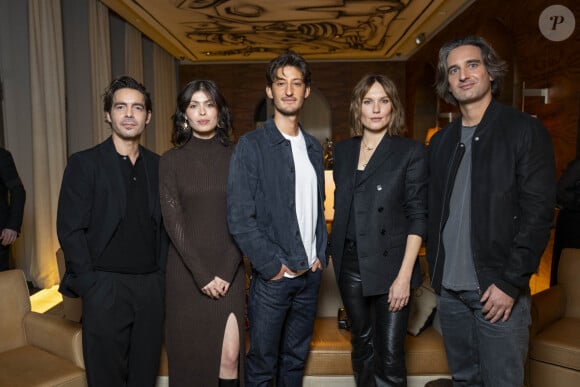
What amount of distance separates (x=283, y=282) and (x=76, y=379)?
110cm

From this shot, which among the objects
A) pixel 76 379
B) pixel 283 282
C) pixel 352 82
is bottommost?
pixel 76 379

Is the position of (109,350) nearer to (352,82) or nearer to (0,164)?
(0,164)

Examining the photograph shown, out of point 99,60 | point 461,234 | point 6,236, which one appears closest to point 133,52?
point 99,60

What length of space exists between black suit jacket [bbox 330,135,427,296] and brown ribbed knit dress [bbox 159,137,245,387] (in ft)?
1.88

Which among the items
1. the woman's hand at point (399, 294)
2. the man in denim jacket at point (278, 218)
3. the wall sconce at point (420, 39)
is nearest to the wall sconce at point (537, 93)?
the man in denim jacket at point (278, 218)

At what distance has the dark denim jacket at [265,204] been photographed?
6.30 ft

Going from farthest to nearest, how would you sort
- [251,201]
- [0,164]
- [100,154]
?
[0,164], [100,154], [251,201]

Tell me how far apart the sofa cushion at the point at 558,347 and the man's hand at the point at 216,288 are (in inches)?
69.2

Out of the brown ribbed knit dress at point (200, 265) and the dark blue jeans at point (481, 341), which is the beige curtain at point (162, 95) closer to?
the brown ribbed knit dress at point (200, 265)

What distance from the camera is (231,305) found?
207 centimetres

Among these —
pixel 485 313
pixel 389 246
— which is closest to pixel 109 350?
pixel 389 246

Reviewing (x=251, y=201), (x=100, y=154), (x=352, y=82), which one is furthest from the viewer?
(x=352, y=82)

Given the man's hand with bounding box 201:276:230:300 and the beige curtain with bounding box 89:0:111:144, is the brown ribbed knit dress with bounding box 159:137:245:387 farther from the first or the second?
the beige curtain with bounding box 89:0:111:144

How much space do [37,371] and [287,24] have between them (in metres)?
6.45
